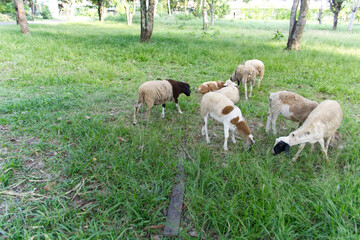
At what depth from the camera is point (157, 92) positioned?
4492 mm

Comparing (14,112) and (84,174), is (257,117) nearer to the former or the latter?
(84,174)

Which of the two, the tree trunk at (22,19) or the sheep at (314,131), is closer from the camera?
the sheep at (314,131)

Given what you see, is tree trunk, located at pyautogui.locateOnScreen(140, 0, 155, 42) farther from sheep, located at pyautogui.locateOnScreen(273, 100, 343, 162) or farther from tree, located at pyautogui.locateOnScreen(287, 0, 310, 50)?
sheep, located at pyautogui.locateOnScreen(273, 100, 343, 162)

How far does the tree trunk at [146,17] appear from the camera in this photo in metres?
11.0

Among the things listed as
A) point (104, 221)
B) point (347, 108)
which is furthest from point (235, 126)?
point (347, 108)

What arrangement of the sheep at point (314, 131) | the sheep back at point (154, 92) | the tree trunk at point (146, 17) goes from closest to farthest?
the sheep at point (314, 131) < the sheep back at point (154, 92) < the tree trunk at point (146, 17)

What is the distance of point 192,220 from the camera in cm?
248

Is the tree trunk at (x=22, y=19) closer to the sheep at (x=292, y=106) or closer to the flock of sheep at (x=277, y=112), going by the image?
the flock of sheep at (x=277, y=112)

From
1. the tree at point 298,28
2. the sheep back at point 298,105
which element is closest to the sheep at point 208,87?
the sheep back at point 298,105

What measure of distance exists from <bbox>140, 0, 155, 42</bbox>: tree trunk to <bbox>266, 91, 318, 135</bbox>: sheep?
31.0 ft

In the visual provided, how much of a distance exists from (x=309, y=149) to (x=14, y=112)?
5.94 metres

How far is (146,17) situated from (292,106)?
9941 millimetres

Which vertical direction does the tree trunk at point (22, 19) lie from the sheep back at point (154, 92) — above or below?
above

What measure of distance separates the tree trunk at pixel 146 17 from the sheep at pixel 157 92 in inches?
316
